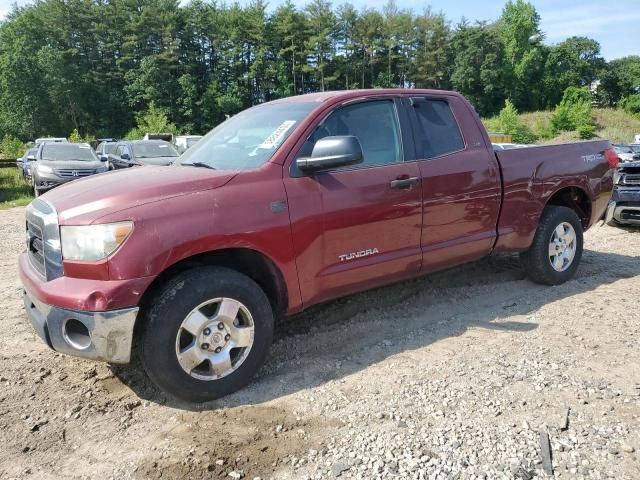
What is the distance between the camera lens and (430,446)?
8.59 feet

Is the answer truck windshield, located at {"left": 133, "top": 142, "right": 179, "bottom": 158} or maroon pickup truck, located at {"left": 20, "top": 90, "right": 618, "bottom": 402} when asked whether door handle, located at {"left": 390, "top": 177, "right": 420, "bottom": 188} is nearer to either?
maroon pickup truck, located at {"left": 20, "top": 90, "right": 618, "bottom": 402}

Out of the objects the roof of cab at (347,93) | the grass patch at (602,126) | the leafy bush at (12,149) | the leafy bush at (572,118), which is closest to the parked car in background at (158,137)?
the leafy bush at (12,149)

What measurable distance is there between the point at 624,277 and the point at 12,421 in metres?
5.77

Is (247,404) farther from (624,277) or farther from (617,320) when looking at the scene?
(624,277)

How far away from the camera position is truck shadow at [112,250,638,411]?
11.1 ft

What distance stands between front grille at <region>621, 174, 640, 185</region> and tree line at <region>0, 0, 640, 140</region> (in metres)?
60.5

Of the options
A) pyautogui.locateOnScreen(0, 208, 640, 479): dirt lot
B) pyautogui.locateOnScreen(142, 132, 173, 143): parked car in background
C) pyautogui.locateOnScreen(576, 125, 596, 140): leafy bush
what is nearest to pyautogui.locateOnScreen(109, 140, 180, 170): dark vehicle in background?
pyautogui.locateOnScreen(0, 208, 640, 479): dirt lot

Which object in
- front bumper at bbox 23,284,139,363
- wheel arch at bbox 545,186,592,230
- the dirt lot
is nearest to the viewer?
the dirt lot

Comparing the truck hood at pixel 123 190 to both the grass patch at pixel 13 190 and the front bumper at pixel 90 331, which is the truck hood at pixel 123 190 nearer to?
the front bumper at pixel 90 331

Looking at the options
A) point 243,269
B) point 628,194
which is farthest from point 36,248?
point 628,194

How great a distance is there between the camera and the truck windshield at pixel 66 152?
14141 mm

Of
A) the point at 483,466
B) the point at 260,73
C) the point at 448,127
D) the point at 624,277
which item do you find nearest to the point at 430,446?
the point at 483,466

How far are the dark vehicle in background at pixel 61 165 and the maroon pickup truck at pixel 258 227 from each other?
10518mm

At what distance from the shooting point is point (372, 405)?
9.91ft
